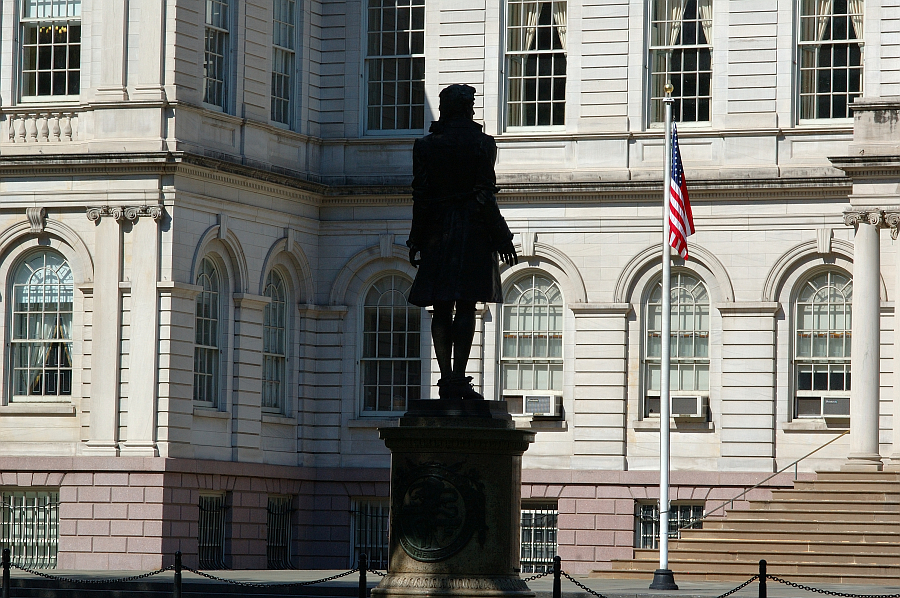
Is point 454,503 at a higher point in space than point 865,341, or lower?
lower

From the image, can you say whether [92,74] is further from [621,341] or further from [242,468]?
[621,341]

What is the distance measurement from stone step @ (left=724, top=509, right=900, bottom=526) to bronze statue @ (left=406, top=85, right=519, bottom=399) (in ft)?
50.3

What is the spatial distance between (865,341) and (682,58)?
22.9 ft

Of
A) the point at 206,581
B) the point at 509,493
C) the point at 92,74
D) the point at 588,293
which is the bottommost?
the point at 206,581

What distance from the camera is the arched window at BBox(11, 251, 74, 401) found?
33219 millimetres

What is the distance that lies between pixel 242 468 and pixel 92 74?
7497 mm

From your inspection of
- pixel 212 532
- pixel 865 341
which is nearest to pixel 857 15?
pixel 865 341

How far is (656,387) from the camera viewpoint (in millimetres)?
35562

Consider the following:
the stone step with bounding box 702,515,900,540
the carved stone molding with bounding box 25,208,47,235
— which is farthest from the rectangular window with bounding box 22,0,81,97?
the stone step with bounding box 702,515,900,540

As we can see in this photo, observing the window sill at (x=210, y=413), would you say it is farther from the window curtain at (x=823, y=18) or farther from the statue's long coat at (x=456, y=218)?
the statue's long coat at (x=456, y=218)

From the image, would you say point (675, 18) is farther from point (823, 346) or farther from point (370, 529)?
point (370, 529)

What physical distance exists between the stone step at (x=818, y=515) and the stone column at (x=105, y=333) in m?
10.6

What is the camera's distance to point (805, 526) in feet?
102

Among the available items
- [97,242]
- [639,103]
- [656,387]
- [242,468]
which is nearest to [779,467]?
[656,387]
